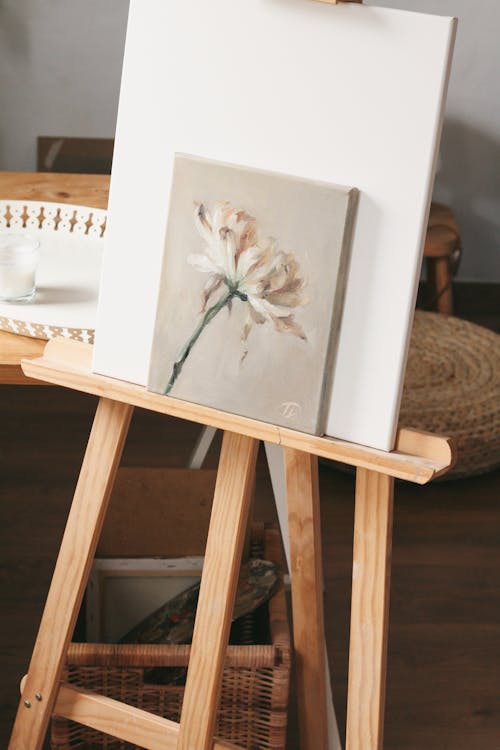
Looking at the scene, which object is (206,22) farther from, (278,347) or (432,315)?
(432,315)

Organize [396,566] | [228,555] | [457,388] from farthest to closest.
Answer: [457,388], [396,566], [228,555]

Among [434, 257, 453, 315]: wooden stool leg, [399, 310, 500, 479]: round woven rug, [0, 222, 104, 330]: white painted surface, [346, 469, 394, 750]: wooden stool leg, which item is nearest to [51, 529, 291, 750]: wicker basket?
[346, 469, 394, 750]: wooden stool leg

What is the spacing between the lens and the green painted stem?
3.71 feet

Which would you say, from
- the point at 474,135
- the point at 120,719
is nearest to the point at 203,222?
the point at 120,719

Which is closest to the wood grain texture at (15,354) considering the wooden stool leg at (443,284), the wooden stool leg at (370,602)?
the wooden stool leg at (370,602)

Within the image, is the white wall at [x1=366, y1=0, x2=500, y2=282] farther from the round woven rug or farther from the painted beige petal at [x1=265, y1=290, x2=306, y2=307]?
the painted beige petal at [x1=265, y1=290, x2=306, y2=307]

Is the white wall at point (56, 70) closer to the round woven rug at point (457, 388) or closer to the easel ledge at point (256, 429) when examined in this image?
the round woven rug at point (457, 388)

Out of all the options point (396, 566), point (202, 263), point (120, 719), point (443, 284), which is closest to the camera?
point (202, 263)

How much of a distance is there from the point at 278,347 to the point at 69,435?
1833 mm

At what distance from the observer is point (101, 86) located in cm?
363

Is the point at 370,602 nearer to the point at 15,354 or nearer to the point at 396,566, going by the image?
the point at 15,354

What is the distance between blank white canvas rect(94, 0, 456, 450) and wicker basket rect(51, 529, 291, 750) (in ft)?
1.90

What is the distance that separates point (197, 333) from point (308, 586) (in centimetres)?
43

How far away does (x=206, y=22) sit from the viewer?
1.07m
